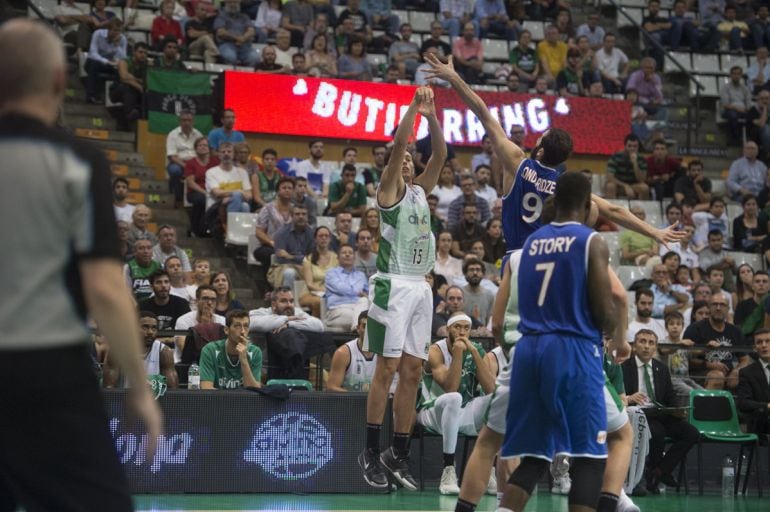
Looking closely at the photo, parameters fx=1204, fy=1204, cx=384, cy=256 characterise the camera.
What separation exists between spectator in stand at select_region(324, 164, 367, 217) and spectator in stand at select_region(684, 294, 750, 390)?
191 inches

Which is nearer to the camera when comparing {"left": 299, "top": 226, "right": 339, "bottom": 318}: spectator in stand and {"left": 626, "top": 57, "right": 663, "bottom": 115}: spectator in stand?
{"left": 299, "top": 226, "right": 339, "bottom": 318}: spectator in stand

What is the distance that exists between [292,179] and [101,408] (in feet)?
40.8

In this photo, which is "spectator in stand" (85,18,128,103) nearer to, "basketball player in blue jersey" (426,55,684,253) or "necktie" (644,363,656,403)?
"necktie" (644,363,656,403)

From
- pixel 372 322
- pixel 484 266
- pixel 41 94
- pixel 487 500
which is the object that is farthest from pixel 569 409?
pixel 484 266

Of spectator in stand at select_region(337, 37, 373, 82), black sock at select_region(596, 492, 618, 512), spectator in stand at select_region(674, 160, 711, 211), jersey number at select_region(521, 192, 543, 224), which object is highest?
spectator in stand at select_region(337, 37, 373, 82)

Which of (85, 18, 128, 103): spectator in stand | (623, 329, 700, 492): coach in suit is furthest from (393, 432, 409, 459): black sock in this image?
(85, 18, 128, 103): spectator in stand

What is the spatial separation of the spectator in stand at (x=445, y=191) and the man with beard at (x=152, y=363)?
653 cm

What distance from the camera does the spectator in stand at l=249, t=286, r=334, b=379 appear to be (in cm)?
1245

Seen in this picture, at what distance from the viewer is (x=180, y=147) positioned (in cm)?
1752

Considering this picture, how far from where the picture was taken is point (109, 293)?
3.69 m

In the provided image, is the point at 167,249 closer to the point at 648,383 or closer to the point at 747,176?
the point at 648,383

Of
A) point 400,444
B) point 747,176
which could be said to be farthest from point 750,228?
point 400,444

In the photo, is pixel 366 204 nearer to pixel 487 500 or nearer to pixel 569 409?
pixel 487 500

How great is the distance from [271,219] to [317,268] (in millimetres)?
1255
